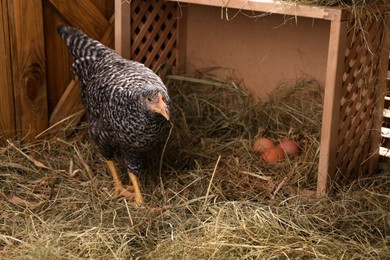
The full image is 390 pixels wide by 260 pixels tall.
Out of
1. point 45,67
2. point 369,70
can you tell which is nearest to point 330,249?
point 369,70

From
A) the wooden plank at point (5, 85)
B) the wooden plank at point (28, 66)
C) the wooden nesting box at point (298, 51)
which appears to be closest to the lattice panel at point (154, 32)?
the wooden nesting box at point (298, 51)

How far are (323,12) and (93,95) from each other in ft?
3.45

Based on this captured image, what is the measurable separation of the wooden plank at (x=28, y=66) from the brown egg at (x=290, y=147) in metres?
1.24

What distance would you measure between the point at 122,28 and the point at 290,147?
1.02 metres

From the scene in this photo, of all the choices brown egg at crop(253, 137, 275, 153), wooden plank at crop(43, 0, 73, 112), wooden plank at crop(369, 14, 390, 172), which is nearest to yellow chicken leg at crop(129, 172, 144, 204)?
brown egg at crop(253, 137, 275, 153)

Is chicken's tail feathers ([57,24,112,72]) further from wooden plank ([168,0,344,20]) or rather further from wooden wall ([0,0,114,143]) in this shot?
wooden plank ([168,0,344,20])

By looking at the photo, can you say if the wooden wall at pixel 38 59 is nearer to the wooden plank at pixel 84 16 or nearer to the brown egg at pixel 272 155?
the wooden plank at pixel 84 16

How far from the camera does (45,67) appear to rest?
138 inches

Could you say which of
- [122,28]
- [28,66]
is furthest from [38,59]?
[122,28]

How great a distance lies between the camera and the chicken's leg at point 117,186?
3092 millimetres

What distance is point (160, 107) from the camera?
8.92 ft

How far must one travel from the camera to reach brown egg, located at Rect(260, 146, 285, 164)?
3320mm

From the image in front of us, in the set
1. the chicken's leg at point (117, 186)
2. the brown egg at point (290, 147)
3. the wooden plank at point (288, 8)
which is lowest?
the chicken's leg at point (117, 186)

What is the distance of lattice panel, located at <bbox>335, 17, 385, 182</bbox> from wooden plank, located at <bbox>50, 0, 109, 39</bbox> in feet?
4.62
